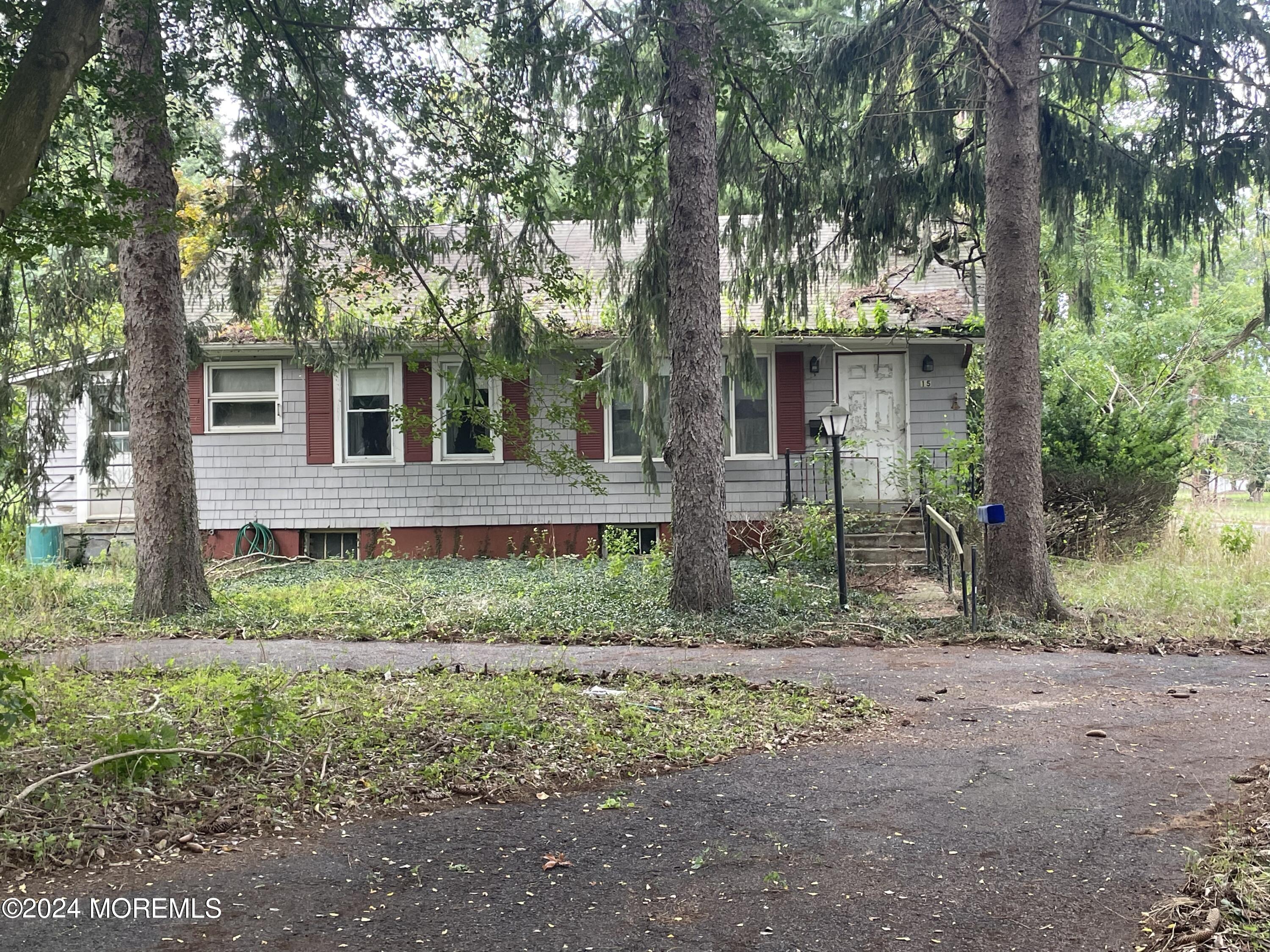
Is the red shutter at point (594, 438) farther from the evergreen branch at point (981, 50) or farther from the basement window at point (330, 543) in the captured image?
the evergreen branch at point (981, 50)

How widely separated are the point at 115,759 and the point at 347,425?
40.2 feet

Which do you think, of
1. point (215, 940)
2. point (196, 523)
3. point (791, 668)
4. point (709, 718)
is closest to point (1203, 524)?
point (791, 668)

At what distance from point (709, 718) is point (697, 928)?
284 cm

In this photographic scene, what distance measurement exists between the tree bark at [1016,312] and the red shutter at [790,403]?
6181 mm

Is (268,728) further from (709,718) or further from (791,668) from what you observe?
(791,668)

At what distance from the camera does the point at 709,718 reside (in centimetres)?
614

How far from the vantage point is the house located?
16.1 metres

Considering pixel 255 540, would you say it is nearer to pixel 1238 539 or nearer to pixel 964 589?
pixel 964 589

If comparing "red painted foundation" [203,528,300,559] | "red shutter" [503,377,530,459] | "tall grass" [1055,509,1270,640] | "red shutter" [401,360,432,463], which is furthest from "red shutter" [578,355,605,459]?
"tall grass" [1055,509,1270,640]

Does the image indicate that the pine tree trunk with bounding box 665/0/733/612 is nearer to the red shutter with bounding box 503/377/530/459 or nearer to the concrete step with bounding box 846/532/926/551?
the concrete step with bounding box 846/532/926/551

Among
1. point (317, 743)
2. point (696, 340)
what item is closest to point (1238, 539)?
point (696, 340)

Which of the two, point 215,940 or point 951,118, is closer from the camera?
point 215,940

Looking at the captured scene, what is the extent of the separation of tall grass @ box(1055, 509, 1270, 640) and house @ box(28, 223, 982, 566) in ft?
12.0

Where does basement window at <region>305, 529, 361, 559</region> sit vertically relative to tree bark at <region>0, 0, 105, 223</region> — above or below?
below
